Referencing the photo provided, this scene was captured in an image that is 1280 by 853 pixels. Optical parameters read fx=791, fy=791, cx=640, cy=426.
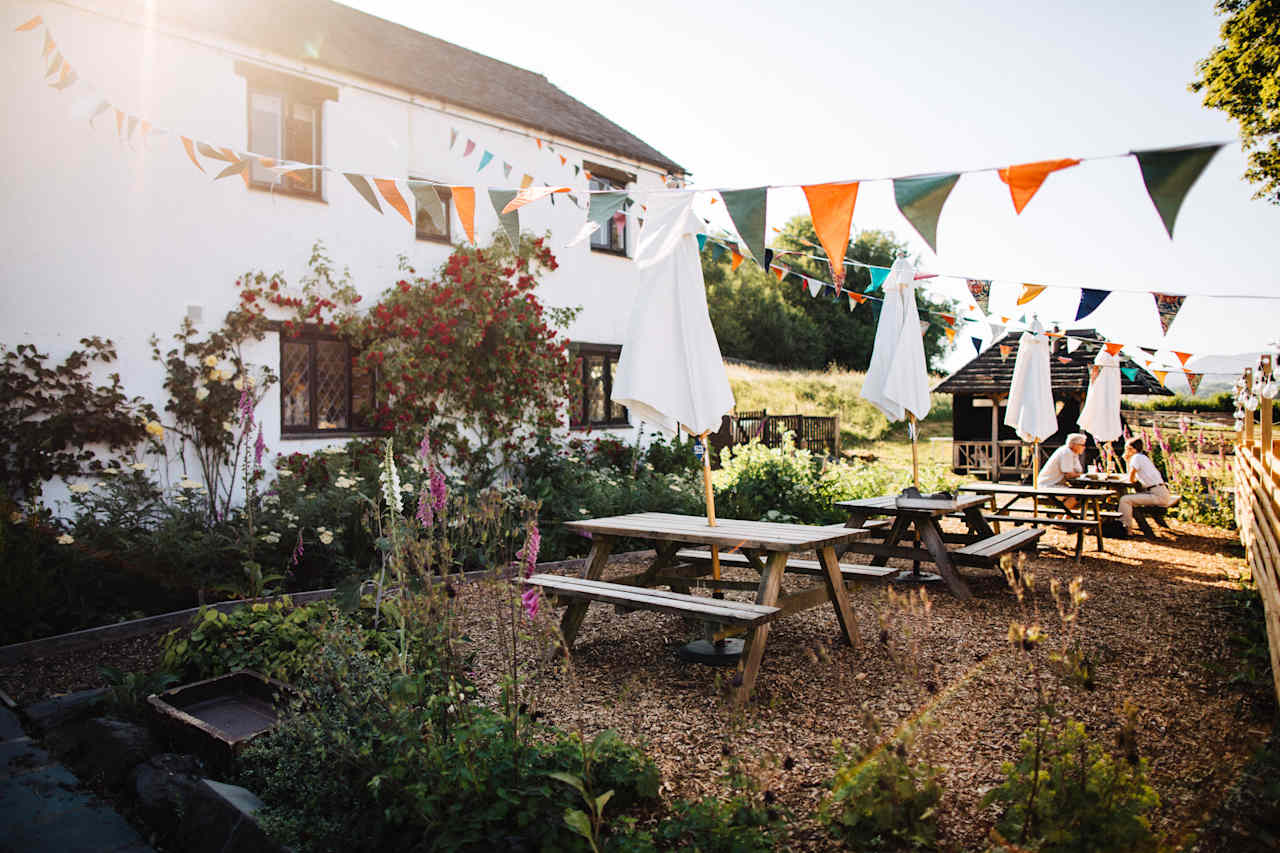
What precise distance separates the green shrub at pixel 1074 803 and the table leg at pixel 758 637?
4.53 feet

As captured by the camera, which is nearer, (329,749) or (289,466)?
(329,749)

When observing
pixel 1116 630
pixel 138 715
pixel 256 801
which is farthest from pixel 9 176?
pixel 1116 630

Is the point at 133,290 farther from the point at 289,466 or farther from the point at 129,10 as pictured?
the point at 129,10

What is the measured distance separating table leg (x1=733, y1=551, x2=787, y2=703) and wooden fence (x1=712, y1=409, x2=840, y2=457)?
10.7 m

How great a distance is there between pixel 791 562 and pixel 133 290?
258 inches

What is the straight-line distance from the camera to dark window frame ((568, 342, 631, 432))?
1120 cm

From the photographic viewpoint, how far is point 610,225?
39.3 ft

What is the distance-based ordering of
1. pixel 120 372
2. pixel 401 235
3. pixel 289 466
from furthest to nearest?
pixel 401 235
pixel 289 466
pixel 120 372

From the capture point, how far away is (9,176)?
6.84 meters

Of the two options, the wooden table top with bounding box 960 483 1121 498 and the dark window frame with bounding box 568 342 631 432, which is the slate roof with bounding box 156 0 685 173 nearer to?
the dark window frame with bounding box 568 342 631 432

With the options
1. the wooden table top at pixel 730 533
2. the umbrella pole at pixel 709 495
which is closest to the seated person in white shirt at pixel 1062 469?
the wooden table top at pixel 730 533

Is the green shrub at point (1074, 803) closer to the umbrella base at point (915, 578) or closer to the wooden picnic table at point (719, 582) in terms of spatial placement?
the wooden picnic table at point (719, 582)

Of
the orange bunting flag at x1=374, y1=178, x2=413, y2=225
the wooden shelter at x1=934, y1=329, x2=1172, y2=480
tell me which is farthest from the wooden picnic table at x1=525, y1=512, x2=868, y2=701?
the wooden shelter at x1=934, y1=329, x2=1172, y2=480

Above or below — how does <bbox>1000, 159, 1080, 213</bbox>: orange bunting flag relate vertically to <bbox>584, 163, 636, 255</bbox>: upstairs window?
below
